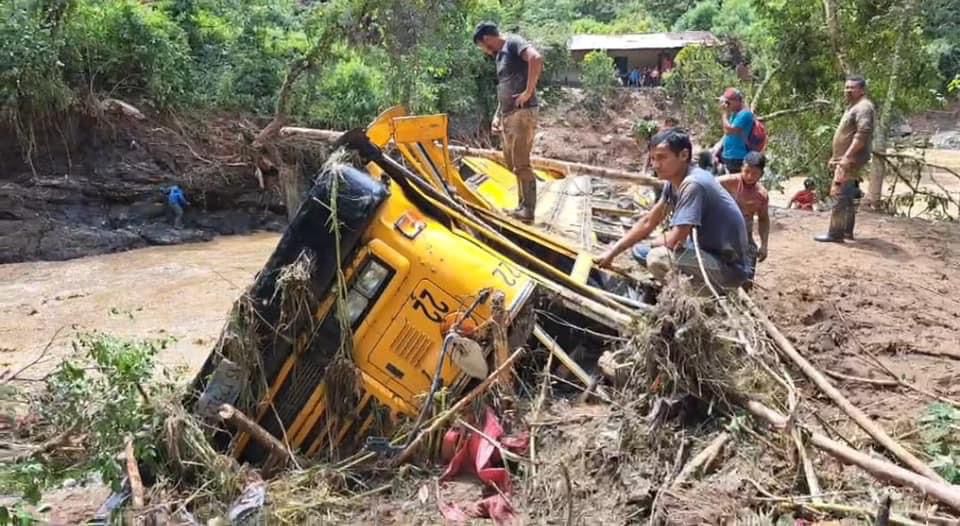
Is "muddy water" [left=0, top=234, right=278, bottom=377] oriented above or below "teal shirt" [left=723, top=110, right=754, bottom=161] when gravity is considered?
below

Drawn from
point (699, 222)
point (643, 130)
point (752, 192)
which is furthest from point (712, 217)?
point (643, 130)

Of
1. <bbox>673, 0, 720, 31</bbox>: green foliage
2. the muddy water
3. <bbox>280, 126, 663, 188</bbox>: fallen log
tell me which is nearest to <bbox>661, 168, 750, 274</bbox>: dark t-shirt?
<bbox>280, 126, 663, 188</bbox>: fallen log

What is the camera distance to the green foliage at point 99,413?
400cm

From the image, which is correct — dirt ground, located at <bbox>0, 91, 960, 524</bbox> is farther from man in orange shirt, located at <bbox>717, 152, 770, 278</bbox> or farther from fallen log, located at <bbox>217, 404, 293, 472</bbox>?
fallen log, located at <bbox>217, 404, 293, 472</bbox>

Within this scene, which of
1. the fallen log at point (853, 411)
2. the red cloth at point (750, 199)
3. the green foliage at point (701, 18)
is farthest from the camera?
the green foliage at point (701, 18)

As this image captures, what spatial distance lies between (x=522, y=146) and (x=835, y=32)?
6590mm

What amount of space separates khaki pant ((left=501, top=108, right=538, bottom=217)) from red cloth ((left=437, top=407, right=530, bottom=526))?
2943mm

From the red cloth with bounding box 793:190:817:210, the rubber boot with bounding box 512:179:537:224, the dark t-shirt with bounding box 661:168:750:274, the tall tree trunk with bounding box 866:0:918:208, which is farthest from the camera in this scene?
the red cloth with bounding box 793:190:817:210

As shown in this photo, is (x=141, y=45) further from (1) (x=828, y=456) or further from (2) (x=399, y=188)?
(1) (x=828, y=456)

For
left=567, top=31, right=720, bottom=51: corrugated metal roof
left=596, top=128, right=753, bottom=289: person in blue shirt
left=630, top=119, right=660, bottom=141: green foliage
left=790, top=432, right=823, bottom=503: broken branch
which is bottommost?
left=630, top=119, right=660, bottom=141: green foliage

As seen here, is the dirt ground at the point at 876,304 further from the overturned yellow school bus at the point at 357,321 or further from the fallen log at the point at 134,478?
the fallen log at the point at 134,478

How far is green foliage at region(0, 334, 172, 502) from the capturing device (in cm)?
400

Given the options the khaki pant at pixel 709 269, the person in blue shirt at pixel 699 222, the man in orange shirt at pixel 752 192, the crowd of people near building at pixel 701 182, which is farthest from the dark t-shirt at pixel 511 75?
the khaki pant at pixel 709 269

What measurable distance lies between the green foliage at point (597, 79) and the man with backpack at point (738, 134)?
17.6 meters
